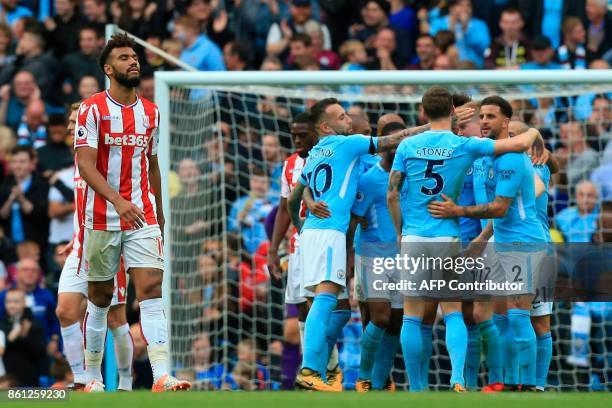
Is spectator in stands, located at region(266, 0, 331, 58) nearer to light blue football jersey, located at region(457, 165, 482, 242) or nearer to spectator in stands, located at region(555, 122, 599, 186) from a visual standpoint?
spectator in stands, located at region(555, 122, 599, 186)

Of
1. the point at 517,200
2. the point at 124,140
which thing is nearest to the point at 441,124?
the point at 517,200

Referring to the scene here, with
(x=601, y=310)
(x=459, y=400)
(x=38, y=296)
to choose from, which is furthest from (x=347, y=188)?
(x=38, y=296)

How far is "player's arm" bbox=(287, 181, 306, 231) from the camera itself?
10852 millimetres

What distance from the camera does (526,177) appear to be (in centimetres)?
995

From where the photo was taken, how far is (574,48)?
1510cm

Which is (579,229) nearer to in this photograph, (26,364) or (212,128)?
(212,128)

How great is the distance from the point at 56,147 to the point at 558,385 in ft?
19.5

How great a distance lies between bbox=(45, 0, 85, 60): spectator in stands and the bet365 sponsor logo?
7.75 m

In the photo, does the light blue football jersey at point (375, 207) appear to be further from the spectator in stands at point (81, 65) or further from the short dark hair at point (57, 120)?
the spectator in stands at point (81, 65)

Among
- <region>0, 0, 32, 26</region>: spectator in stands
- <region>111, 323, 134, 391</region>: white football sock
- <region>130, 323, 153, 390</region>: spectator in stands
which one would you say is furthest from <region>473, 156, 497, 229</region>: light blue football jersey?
<region>0, 0, 32, 26</region>: spectator in stands

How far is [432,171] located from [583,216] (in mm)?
4210

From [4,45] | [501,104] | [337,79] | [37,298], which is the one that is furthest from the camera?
[4,45]

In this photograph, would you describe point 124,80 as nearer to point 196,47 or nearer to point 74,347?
point 74,347

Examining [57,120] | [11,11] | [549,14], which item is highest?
[11,11]
